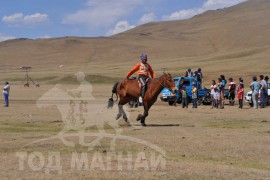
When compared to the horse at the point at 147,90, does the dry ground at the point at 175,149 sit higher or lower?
lower

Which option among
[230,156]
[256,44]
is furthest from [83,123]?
[256,44]

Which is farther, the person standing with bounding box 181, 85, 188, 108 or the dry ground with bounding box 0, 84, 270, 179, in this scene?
the person standing with bounding box 181, 85, 188, 108

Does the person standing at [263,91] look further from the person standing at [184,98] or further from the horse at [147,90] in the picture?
the horse at [147,90]

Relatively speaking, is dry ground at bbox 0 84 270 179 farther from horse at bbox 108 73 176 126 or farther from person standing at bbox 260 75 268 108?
person standing at bbox 260 75 268 108

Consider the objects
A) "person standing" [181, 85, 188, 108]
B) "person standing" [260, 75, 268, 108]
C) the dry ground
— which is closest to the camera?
the dry ground

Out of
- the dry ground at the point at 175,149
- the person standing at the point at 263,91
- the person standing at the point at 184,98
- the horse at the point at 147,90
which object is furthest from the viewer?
the person standing at the point at 184,98

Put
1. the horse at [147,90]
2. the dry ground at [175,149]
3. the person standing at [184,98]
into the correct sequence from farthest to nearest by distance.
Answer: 1. the person standing at [184,98]
2. the horse at [147,90]
3. the dry ground at [175,149]

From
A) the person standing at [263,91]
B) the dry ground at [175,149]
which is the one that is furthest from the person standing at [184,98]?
the dry ground at [175,149]

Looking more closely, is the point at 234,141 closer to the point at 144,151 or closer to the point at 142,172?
the point at 144,151

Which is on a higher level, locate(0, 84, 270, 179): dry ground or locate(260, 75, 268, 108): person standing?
locate(260, 75, 268, 108): person standing

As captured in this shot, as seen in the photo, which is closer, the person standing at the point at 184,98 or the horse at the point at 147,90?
the horse at the point at 147,90

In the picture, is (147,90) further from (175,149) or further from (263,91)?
(263,91)

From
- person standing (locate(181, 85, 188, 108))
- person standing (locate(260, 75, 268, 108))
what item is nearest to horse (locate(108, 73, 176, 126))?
person standing (locate(181, 85, 188, 108))

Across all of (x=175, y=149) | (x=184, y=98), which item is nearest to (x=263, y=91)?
(x=184, y=98)
